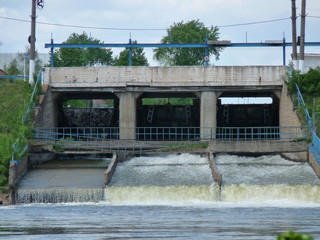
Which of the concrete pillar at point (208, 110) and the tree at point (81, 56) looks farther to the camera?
the tree at point (81, 56)

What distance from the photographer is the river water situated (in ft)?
62.5

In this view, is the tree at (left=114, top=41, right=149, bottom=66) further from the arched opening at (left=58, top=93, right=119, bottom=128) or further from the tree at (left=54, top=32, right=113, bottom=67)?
the arched opening at (left=58, top=93, right=119, bottom=128)

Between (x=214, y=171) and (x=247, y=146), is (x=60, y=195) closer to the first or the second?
(x=214, y=171)

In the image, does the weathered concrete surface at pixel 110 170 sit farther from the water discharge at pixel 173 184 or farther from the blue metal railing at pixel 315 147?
the blue metal railing at pixel 315 147

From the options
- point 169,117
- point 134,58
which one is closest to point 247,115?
point 169,117

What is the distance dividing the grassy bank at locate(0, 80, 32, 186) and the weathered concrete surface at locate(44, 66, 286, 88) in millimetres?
2444

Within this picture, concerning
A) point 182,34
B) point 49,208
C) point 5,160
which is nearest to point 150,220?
point 49,208

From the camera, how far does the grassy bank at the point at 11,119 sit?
30797 mm

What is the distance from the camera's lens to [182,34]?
78.1 meters

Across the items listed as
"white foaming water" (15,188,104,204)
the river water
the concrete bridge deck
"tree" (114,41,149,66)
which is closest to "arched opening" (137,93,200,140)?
the concrete bridge deck

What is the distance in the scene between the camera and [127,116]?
3988 centimetres

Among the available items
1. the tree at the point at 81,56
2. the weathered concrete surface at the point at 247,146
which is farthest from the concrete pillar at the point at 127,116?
the tree at the point at 81,56

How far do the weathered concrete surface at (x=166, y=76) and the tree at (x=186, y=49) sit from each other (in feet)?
107

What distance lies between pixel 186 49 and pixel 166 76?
36139mm
